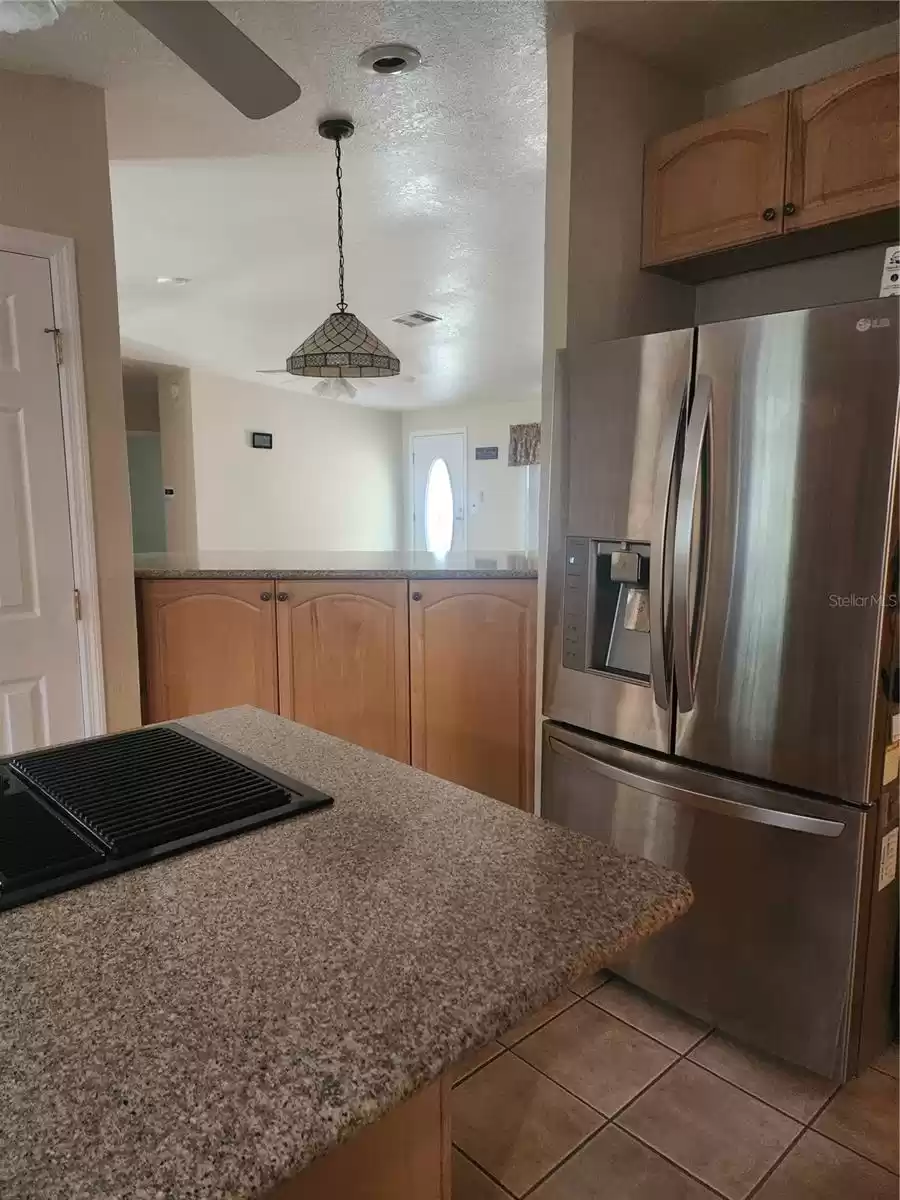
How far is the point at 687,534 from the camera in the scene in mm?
1659

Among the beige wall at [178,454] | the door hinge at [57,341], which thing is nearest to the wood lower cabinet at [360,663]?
the door hinge at [57,341]

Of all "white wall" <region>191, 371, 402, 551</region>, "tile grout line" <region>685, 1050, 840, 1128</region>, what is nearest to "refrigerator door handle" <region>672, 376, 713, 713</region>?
"tile grout line" <region>685, 1050, 840, 1128</region>

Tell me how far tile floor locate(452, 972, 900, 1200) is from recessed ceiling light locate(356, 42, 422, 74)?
85.7 inches

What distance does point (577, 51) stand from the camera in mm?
1896

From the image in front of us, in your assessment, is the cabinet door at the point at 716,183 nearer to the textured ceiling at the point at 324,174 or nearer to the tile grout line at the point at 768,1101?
the textured ceiling at the point at 324,174

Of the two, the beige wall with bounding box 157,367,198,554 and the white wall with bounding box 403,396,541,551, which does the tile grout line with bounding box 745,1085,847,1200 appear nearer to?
the beige wall with bounding box 157,367,198,554

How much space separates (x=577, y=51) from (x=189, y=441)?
5.00 metres

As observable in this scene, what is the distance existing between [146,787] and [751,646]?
1.22 m

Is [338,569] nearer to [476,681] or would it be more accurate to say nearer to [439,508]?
[476,681]

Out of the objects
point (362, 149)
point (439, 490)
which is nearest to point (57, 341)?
point (362, 149)

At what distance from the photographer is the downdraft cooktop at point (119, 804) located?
0.83 meters

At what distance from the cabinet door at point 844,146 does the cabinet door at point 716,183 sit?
4cm

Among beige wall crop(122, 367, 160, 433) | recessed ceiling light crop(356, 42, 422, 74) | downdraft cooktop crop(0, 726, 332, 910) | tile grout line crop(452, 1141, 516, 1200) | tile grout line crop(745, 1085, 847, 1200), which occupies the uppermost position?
recessed ceiling light crop(356, 42, 422, 74)

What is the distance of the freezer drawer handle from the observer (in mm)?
1560
